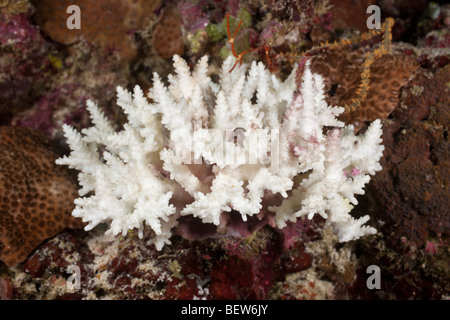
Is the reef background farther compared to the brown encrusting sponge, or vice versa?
the brown encrusting sponge

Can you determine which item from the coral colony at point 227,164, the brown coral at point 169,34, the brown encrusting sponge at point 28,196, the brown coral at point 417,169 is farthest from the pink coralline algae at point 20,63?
the brown coral at point 417,169

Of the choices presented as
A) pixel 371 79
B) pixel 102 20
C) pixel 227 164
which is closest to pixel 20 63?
pixel 102 20

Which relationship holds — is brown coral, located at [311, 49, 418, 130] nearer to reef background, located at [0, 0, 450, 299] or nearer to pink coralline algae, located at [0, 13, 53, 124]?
reef background, located at [0, 0, 450, 299]

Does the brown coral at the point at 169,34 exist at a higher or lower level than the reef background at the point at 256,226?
higher

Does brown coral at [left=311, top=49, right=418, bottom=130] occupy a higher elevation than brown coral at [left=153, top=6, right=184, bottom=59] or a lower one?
lower

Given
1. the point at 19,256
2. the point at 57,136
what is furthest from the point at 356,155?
the point at 57,136

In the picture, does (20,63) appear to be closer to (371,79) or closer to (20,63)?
(20,63)

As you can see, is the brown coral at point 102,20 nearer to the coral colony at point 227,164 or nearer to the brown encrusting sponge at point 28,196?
the brown encrusting sponge at point 28,196

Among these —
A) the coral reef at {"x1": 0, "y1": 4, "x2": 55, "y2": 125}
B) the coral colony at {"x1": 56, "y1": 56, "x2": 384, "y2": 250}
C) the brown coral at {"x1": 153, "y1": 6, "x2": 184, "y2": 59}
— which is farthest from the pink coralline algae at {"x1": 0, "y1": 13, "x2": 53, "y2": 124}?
the coral colony at {"x1": 56, "y1": 56, "x2": 384, "y2": 250}

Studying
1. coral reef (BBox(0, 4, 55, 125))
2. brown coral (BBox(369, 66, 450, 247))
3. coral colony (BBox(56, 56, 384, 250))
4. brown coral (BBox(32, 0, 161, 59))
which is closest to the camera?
coral colony (BBox(56, 56, 384, 250))
